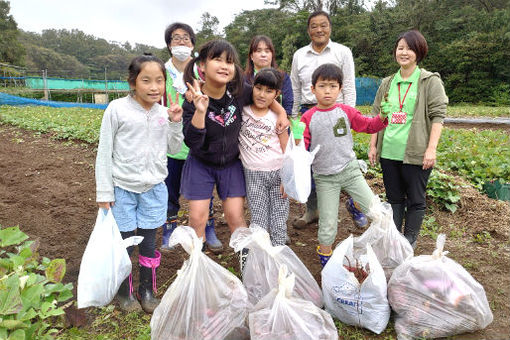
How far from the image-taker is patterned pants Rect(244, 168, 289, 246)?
234 centimetres

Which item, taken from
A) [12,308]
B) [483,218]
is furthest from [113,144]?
[483,218]

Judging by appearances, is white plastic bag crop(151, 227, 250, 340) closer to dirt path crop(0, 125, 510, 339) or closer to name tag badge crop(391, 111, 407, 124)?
dirt path crop(0, 125, 510, 339)

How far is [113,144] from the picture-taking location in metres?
2.07

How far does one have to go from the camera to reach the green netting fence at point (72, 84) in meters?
22.4

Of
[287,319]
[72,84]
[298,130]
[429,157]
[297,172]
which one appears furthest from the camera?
[72,84]

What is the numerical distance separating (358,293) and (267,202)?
78 centimetres

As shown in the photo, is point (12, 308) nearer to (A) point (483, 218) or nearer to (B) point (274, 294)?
(B) point (274, 294)

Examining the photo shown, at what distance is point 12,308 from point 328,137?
1878 millimetres

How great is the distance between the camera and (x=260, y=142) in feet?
7.65

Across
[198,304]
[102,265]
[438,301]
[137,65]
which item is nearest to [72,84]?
[137,65]

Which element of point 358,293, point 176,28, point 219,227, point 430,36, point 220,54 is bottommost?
point 219,227

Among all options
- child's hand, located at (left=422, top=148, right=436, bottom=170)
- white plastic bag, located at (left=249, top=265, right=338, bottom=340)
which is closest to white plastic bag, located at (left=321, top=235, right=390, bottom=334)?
white plastic bag, located at (left=249, top=265, right=338, bottom=340)

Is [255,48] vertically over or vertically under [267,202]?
over

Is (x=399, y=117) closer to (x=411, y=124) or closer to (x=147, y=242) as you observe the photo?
(x=411, y=124)
